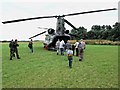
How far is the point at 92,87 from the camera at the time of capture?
11.0 metres

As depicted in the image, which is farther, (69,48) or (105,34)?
(105,34)

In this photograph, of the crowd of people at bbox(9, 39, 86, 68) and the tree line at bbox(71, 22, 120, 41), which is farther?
the tree line at bbox(71, 22, 120, 41)

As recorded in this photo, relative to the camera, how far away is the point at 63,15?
33.7 m

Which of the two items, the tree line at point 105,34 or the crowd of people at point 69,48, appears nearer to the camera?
the crowd of people at point 69,48

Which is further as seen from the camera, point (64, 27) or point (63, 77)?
point (64, 27)

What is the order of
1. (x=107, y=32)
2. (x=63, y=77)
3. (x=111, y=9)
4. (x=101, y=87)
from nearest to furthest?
(x=101, y=87), (x=63, y=77), (x=111, y=9), (x=107, y=32)

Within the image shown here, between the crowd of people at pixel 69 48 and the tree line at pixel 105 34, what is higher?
the tree line at pixel 105 34

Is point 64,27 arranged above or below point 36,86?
above

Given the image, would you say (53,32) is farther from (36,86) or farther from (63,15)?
(36,86)

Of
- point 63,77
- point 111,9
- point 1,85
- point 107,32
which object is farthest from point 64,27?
point 107,32

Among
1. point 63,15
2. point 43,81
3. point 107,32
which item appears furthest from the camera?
point 107,32

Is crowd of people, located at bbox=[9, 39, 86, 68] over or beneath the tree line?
beneath

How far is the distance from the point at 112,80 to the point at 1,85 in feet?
14.8

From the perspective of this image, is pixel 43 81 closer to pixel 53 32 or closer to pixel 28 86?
pixel 28 86
